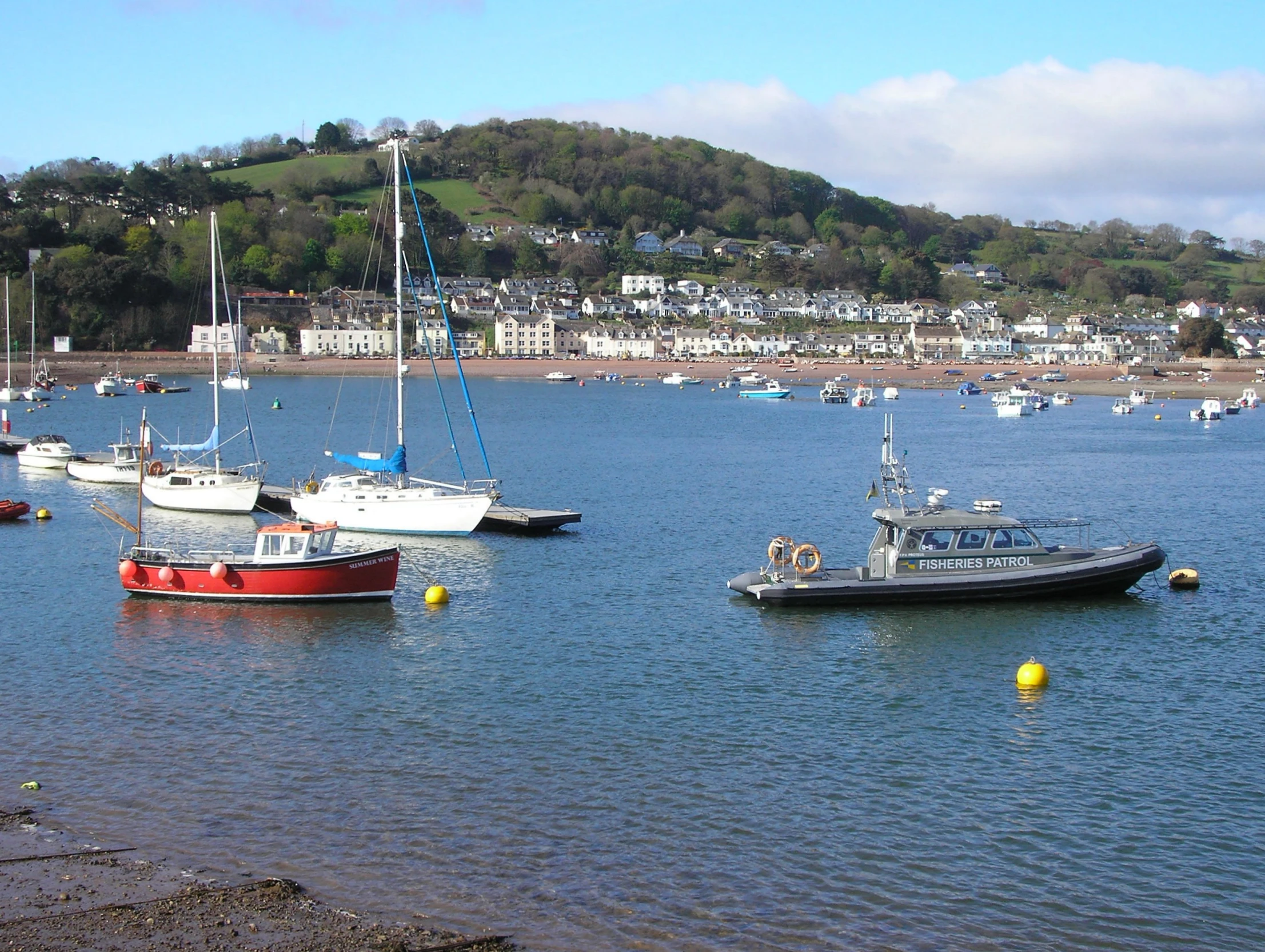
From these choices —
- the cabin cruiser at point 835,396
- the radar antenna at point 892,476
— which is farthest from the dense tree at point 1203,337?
the radar antenna at point 892,476

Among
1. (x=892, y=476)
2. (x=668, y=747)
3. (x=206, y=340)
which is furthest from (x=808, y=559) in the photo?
(x=206, y=340)

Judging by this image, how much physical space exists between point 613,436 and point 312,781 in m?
55.2

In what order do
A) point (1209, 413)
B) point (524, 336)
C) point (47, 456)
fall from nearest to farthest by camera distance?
point (47, 456), point (1209, 413), point (524, 336)

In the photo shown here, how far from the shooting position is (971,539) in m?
27.4

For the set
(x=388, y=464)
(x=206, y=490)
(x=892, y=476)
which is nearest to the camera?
(x=892, y=476)

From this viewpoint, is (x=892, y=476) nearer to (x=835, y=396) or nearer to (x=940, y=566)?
(x=940, y=566)

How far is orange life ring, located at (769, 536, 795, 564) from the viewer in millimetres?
27766

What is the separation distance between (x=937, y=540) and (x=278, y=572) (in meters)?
14.5

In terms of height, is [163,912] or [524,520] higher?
[524,520]

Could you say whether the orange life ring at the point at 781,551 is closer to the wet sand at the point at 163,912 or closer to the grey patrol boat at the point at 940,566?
the grey patrol boat at the point at 940,566

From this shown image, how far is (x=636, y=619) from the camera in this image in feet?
87.0

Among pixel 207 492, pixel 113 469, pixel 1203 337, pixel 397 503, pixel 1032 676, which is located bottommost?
pixel 1032 676

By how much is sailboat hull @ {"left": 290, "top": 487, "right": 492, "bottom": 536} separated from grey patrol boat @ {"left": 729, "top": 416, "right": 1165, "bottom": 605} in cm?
976

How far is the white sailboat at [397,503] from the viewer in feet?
114
